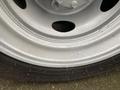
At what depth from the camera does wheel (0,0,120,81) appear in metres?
1.23

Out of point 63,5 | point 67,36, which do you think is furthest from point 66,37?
point 63,5

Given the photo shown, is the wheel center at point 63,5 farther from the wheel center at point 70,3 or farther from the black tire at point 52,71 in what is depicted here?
the black tire at point 52,71

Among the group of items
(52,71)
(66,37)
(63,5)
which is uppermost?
(63,5)

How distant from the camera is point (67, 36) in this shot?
51.9 inches

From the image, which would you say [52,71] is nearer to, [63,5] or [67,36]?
[67,36]

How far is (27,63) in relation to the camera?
1.27m

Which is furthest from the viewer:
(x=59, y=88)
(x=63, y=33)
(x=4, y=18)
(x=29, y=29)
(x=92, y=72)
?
(x=59, y=88)

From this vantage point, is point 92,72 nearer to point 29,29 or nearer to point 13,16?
point 29,29

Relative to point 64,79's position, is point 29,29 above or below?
above

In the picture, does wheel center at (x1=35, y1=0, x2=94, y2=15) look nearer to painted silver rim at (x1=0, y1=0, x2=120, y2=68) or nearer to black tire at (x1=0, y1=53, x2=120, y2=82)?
painted silver rim at (x1=0, y1=0, x2=120, y2=68)

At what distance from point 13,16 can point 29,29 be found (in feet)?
0.37

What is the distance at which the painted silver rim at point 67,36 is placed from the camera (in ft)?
4.00

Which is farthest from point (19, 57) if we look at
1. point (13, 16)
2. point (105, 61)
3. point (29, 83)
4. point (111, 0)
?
point (111, 0)

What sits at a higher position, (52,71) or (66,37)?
(66,37)
